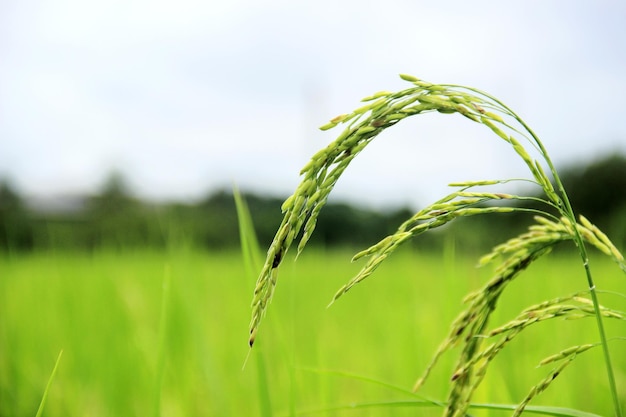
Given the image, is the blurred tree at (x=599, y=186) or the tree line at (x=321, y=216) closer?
the tree line at (x=321, y=216)

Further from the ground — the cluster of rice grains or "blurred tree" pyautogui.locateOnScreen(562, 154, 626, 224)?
the cluster of rice grains

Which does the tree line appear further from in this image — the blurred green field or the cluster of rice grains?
the cluster of rice grains

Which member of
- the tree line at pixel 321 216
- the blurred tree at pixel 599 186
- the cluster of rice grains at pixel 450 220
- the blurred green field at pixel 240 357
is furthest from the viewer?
the blurred tree at pixel 599 186

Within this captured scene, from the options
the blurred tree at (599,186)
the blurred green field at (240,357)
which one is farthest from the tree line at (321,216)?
the blurred green field at (240,357)

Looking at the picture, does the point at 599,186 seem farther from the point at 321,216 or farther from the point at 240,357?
the point at 240,357

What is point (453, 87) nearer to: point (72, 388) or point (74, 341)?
point (72, 388)

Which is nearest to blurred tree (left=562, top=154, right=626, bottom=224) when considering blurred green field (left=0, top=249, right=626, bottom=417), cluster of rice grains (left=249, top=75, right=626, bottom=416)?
blurred green field (left=0, top=249, right=626, bottom=417)

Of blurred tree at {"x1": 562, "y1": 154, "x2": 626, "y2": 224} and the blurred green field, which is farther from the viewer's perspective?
blurred tree at {"x1": 562, "y1": 154, "x2": 626, "y2": 224}

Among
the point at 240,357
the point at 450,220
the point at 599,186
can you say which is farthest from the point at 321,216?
the point at 450,220

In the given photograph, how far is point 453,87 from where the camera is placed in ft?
2.01

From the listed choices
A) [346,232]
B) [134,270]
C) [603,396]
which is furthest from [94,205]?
[603,396]

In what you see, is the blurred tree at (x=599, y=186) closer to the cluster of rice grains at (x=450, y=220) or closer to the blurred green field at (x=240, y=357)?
the blurred green field at (x=240, y=357)

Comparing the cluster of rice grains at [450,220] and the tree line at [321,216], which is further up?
the cluster of rice grains at [450,220]

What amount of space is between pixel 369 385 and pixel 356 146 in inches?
79.0
